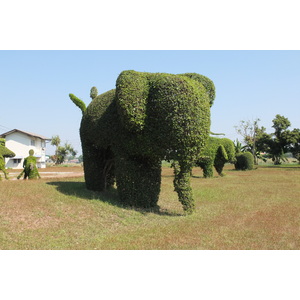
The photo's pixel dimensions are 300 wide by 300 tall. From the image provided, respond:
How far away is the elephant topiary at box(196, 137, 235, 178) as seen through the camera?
20359 millimetres

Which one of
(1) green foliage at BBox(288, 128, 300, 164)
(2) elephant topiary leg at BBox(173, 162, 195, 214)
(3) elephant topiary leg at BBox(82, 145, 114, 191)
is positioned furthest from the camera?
(1) green foliage at BBox(288, 128, 300, 164)

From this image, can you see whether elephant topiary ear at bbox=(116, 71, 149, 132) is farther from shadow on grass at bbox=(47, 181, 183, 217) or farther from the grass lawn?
the grass lawn

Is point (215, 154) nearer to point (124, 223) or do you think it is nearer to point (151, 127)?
point (151, 127)

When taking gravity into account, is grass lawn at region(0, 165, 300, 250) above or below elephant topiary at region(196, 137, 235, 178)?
below

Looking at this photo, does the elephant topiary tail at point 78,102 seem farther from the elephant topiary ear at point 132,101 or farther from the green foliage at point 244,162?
the green foliage at point 244,162

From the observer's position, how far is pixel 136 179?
9.13m

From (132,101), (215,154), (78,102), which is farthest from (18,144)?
(132,101)

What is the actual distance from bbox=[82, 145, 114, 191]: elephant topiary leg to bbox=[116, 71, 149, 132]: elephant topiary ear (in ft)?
8.79

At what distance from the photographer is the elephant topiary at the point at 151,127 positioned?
26.0ft

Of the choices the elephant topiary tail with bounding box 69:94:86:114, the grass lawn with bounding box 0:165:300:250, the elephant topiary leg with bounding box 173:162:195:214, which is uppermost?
the elephant topiary tail with bounding box 69:94:86:114

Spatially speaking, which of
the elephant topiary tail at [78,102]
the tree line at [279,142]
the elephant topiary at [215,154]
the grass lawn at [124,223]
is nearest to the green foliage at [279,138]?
the tree line at [279,142]

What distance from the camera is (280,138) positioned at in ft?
133

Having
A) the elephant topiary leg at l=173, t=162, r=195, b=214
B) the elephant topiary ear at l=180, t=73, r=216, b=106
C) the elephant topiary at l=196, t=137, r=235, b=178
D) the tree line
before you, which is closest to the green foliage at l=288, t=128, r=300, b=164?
the tree line

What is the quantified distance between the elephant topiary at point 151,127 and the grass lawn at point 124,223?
0.93m
